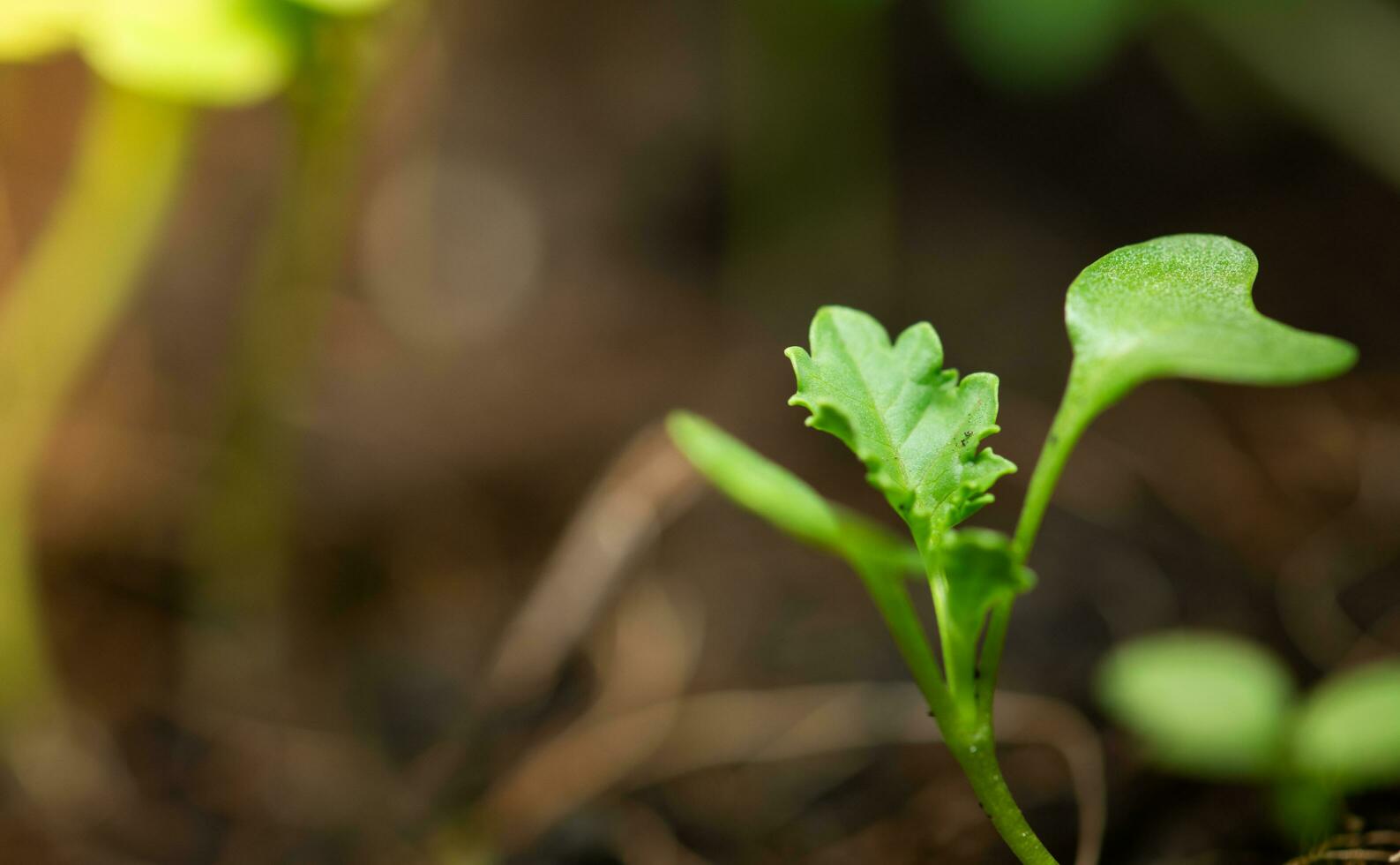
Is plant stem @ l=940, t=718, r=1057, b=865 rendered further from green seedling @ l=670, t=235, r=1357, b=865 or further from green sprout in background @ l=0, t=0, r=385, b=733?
green sprout in background @ l=0, t=0, r=385, b=733

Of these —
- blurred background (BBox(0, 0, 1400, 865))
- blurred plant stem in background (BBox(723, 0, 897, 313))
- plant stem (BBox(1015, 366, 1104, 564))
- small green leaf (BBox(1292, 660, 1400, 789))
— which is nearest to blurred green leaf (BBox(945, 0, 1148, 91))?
blurred background (BBox(0, 0, 1400, 865))

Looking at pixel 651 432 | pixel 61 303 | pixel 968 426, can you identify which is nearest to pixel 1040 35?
pixel 651 432

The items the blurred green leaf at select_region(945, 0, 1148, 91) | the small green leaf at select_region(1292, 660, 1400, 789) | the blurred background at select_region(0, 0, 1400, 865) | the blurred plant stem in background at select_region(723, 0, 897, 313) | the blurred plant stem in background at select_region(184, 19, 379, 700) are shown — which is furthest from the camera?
the blurred plant stem in background at select_region(723, 0, 897, 313)


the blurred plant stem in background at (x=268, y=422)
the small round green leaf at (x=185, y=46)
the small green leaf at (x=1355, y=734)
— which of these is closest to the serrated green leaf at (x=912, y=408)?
the small green leaf at (x=1355, y=734)

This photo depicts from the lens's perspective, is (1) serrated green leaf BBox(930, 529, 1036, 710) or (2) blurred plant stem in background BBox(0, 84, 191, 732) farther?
(2) blurred plant stem in background BBox(0, 84, 191, 732)

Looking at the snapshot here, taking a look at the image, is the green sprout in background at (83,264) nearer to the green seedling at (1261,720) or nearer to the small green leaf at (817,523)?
the small green leaf at (817,523)

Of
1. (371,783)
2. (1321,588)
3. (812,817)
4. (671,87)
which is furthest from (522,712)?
(671,87)

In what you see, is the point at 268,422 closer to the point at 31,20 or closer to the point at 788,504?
the point at 31,20

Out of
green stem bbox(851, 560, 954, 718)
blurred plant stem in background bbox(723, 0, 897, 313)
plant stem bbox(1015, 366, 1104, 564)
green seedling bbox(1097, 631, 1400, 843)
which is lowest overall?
green seedling bbox(1097, 631, 1400, 843)
